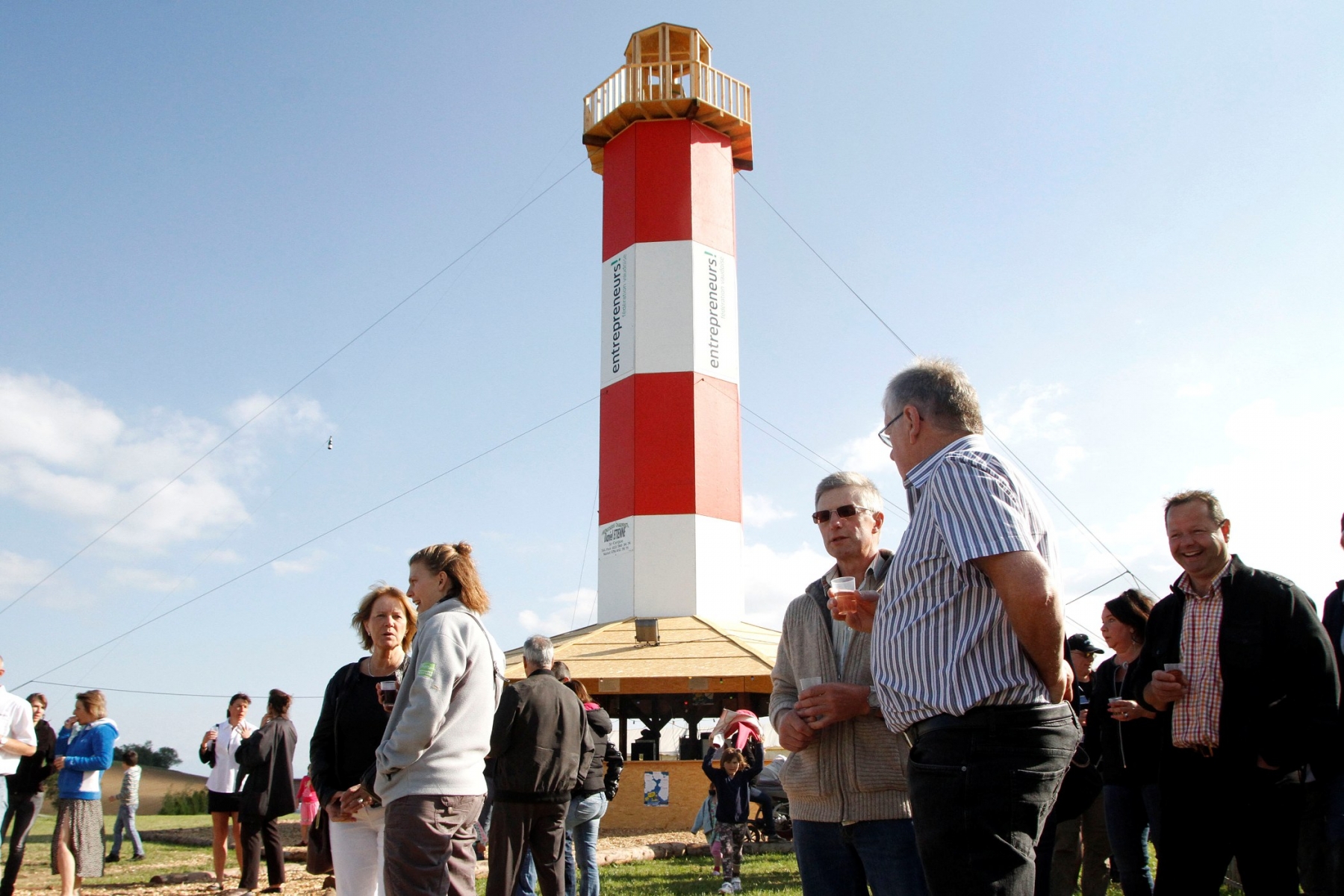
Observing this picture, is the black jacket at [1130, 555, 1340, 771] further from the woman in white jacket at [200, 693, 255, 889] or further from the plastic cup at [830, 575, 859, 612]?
the woman in white jacket at [200, 693, 255, 889]

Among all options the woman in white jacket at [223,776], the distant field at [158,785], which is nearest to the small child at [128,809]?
the woman in white jacket at [223,776]

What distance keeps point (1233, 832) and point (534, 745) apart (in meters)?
3.01

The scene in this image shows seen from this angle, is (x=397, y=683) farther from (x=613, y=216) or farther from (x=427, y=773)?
(x=613, y=216)

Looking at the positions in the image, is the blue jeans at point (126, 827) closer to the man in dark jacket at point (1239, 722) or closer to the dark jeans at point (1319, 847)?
the man in dark jacket at point (1239, 722)

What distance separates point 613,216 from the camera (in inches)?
697

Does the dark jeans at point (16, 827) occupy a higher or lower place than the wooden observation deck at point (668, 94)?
lower

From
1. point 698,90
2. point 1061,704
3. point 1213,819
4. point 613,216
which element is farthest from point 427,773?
point 698,90

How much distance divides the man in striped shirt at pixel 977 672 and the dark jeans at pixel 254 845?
625cm

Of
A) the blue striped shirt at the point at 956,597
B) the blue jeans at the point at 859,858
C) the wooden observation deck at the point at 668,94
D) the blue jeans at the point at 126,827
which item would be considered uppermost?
the wooden observation deck at the point at 668,94

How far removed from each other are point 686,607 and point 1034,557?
1366 cm

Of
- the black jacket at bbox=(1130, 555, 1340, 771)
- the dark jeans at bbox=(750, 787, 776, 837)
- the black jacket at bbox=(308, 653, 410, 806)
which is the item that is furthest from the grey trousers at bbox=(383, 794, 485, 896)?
the dark jeans at bbox=(750, 787, 776, 837)

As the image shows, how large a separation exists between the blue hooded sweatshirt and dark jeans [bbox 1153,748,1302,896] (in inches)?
253

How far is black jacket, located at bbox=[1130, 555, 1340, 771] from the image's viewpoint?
3.18 metres

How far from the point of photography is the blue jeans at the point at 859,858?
2807 millimetres
